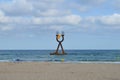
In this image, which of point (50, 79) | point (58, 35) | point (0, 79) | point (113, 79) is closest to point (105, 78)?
point (113, 79)

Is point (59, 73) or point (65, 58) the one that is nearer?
point (59, 73)

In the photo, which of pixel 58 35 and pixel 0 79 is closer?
pixel 0 79

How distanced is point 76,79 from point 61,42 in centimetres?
4431

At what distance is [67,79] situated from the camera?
1412cm

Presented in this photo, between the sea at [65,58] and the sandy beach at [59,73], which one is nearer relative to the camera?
the sandy beach at [59,73]

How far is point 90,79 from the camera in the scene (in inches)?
553

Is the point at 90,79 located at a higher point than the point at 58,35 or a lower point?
lower

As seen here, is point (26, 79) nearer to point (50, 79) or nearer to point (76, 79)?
point (50, 79)

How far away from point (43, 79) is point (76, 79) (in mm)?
1657

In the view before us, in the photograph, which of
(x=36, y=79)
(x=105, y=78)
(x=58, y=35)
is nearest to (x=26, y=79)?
(x=36, y=79)

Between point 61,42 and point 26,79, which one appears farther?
point 61,42

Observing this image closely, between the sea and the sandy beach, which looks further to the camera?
the sea

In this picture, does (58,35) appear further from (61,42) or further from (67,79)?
(67,79)

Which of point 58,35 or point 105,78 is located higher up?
point 58,35
